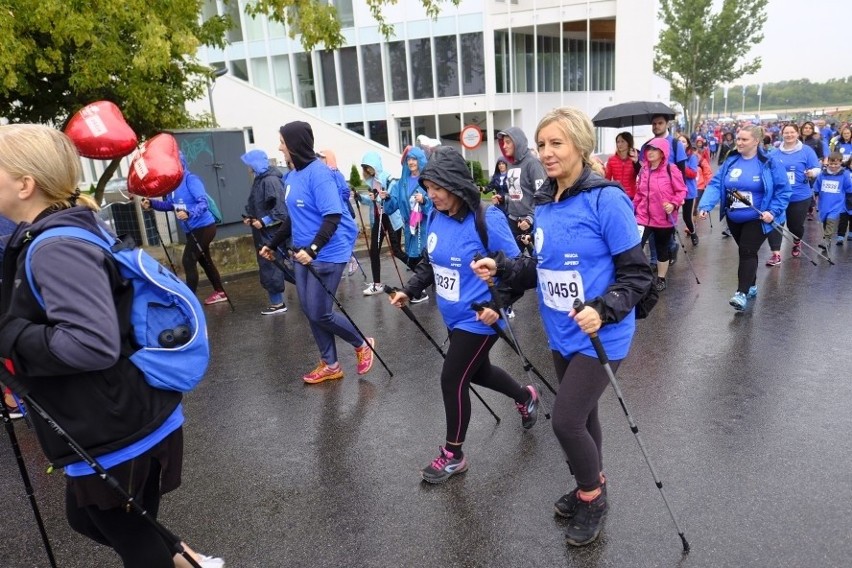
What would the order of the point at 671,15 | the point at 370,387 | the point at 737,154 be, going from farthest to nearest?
the point at 671,15
the point at 737,154
the point at 370,387

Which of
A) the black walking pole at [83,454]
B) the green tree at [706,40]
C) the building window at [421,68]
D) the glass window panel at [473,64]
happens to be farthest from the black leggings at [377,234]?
the green tree at [706,40]

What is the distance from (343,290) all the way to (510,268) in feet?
20.2

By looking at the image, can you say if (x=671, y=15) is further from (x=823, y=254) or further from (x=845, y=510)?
(x=845, y=510)

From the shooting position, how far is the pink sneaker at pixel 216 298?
345 inches

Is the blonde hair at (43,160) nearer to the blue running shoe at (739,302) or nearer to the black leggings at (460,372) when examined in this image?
the black leggings at (460,372)

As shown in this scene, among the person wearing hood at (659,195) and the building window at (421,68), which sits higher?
the building window at (421,68)

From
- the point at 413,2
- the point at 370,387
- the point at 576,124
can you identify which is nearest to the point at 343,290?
the point at 370,387

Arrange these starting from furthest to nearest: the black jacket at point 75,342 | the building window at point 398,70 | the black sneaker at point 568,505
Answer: the building window at point 398,70 < the black sneaker at point 568,505 < the black jacket at point 75,342

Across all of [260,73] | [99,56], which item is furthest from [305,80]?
[99,56]

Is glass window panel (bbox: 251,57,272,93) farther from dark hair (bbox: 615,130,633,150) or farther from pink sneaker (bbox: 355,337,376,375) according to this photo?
pink sneaker (bbox: 355,337,376,375)

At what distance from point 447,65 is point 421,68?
116cm

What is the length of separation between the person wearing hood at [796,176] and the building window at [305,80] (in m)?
23.0

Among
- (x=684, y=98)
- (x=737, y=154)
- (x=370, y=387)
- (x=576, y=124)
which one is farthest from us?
(x=684, y=98)

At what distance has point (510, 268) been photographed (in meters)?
3.40
